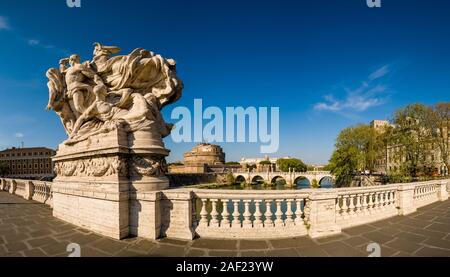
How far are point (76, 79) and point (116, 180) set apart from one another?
12.7 ft

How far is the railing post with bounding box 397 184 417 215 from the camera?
22.6 feet

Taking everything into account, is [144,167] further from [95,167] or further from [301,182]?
[301,182]

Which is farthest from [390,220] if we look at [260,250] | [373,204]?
[260,250]

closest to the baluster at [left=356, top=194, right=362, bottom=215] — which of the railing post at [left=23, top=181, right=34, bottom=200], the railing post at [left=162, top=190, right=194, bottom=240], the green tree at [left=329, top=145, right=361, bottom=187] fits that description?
the railing post at [left=162, top=190, right=194, bottom=240]

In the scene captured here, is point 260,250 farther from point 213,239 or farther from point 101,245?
point 101,245

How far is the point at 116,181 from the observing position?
523cm

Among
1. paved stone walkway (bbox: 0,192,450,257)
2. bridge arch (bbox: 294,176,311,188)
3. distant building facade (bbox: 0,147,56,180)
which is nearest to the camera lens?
paved stone walkway (bbox: 0,192,450,257)

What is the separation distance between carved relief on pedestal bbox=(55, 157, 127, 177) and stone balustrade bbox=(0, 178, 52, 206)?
3.71 m

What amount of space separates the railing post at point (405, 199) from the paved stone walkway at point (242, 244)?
1016 mm

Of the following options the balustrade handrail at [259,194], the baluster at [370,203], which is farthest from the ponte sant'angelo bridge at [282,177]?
the balustrade handrail at [259,194]

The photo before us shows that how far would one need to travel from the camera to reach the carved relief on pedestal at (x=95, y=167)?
5387 mm

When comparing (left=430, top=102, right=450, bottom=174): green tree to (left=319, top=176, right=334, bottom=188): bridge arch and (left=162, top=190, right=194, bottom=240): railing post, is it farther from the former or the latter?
(left=162, top=190, right=194, bottom=240): railing post

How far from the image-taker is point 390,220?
6266mm

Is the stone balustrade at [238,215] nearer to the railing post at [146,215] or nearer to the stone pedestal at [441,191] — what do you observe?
the railing post at [146,215]
